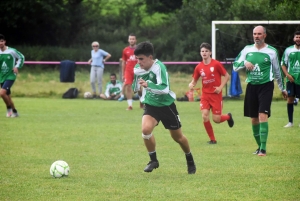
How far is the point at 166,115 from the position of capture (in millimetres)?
8266

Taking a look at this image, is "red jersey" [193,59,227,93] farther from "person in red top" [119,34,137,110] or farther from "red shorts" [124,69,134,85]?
"red shorts" [124,69,134,85]

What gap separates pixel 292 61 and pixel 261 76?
462 cm

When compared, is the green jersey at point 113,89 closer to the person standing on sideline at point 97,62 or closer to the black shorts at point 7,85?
the person standing on sideline at point 97,62

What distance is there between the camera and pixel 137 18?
1620 inches

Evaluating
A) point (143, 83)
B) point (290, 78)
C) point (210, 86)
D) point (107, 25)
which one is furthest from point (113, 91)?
point (107, 25)

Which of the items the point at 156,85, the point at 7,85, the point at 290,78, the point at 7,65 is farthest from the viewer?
the point at 7,65

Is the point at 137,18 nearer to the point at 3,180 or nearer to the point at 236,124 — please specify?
the point at 236,124

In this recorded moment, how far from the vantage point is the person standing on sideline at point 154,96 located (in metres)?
8.06

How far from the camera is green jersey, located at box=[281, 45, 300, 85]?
47.0 ft

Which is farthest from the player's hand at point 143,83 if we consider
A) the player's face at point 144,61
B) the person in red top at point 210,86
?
the person in red top at point 210,86

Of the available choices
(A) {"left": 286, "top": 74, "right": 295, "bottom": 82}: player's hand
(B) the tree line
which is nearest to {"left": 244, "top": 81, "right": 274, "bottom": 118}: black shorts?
(A) {"left": 286, "top": 74, "right": 295, "bottom": 82}: player's hand

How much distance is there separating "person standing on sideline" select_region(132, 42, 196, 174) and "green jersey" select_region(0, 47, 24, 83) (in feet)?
27.7

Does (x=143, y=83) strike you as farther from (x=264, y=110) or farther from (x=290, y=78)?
(x=290, y=78)

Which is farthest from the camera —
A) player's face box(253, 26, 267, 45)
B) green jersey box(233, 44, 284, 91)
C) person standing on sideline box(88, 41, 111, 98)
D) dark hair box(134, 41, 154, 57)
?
person standing on sideline box(88, 41, 111, 98)
